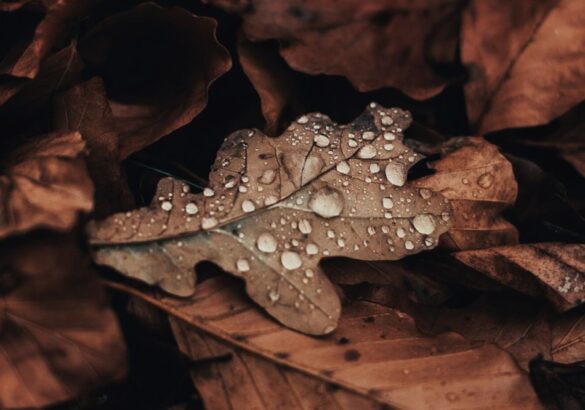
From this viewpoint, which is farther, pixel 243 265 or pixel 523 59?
pixel 523 59

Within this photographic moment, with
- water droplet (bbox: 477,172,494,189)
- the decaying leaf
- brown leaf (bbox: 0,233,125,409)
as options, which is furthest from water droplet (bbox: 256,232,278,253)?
water droplet (bbox: 477,172,494,189)

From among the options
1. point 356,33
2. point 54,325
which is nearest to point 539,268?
point 356,33

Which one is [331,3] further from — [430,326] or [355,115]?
[430,326]

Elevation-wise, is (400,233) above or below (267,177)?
below

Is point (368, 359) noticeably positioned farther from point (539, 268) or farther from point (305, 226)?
point (539, 268)

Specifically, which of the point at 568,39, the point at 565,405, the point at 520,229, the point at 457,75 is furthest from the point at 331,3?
the point at 565,405

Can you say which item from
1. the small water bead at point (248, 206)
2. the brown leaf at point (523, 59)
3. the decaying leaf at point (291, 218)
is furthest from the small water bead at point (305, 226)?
the brown leaf at point (523, 59)
